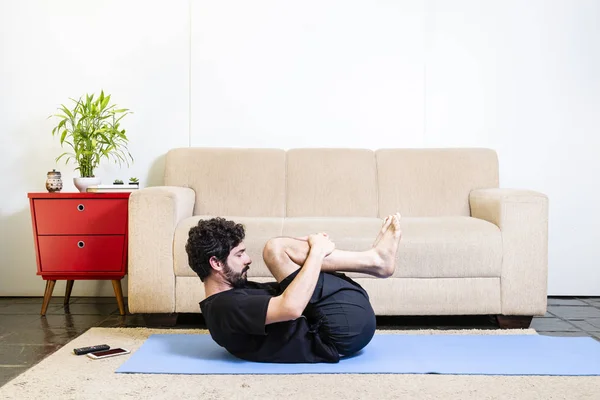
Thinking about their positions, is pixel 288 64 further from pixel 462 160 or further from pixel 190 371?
pixel 190 371

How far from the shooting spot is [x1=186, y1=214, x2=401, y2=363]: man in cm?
233

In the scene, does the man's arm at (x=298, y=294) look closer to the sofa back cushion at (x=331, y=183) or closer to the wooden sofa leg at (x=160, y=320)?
the wooden sofa leg at (x=160, y=320)

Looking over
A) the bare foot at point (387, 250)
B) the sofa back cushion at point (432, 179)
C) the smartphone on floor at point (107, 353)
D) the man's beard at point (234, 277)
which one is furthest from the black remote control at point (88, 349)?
the sofa back cushion at point (432, 179)

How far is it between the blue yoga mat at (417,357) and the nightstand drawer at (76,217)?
0.89 meters

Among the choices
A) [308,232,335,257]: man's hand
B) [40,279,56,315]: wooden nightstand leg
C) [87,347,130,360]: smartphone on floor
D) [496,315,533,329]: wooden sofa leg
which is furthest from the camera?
[40,279,56,315]: wooden nightstand leg

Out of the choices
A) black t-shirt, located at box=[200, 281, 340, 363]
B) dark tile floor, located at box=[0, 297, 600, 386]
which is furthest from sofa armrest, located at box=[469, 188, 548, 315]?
black t-shirt, located at box=[200, 281, 340, 363]

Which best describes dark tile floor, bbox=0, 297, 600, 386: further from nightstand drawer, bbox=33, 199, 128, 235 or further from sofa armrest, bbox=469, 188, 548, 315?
nightstand drawer, bbox=33, 199, 128, 235

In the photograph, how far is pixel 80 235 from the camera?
358cm

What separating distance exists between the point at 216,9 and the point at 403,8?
1.20m

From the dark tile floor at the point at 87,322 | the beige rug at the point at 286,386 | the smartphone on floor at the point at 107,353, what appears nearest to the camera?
the beige rug at the point at 286,386

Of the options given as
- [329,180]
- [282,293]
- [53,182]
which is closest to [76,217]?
[53,182]

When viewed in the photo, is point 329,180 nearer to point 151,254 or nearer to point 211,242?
point 151,254

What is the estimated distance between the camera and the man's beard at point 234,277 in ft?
8.00

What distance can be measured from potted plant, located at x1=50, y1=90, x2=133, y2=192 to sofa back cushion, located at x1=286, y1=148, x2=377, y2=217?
3.53 feet
